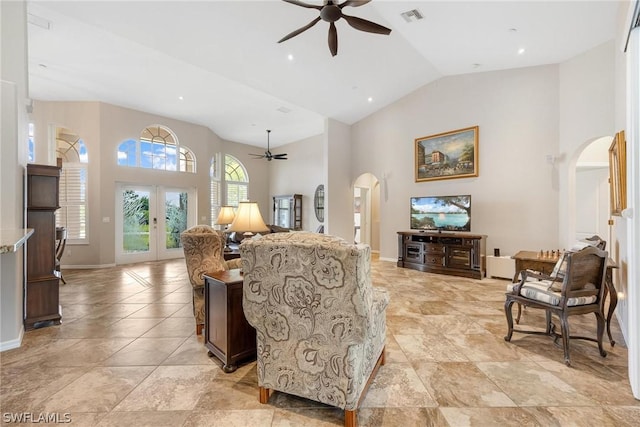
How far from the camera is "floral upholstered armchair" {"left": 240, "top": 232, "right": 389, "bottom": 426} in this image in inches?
57.8

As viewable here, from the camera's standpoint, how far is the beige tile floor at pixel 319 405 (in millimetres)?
1696

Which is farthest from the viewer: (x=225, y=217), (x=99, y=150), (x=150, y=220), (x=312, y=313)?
(x=150, y=220)

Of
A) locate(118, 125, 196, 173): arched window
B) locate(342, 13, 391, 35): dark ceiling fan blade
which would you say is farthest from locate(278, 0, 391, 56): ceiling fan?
locate(118, 125, 196, 173): arched window

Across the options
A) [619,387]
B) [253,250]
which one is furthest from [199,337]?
[619,387]

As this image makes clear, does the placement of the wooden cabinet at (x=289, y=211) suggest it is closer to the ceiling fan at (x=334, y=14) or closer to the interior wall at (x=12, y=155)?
the ceiling fan at (x=334, y=14)

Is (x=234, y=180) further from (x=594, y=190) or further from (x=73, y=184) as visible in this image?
(x=594, y=190)

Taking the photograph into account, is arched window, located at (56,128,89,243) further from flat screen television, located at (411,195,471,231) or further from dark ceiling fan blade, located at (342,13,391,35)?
flat screen television, located at (411,195,471,231)

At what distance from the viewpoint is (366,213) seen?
891 cm

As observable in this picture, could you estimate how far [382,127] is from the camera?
7.19 m

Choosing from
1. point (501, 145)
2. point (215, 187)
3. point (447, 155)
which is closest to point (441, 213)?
point (447, 155)

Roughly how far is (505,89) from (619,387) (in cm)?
494

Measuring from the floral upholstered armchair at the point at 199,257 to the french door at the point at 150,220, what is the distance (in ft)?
16.9

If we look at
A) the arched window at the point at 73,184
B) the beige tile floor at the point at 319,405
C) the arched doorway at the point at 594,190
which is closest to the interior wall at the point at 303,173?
the arched window at the point at 73,184

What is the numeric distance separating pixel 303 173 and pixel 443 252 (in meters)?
5.27
